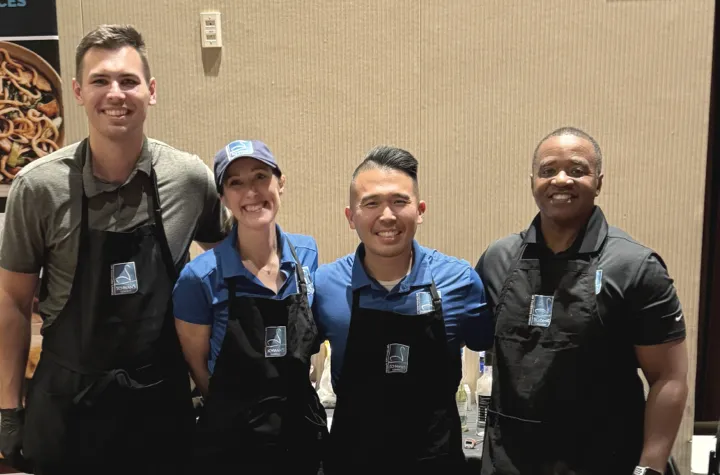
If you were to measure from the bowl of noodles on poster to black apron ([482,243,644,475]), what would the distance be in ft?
7.15

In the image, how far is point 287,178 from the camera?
285cm

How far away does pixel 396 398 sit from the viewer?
1.80 m

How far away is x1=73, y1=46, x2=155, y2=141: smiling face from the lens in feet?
6.14

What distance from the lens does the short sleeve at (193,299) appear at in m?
1.81

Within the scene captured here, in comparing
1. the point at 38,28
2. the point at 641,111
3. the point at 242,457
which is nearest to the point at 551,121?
the point at 641,111

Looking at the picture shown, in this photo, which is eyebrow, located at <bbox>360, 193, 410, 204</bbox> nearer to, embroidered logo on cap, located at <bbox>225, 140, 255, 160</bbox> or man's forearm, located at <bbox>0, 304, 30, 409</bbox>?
embroidered logo on cap, located at <bbox>225, 140, 255, 160</bbox>

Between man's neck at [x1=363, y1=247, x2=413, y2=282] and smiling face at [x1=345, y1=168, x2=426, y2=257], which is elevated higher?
smiling face at [x1=345, y1=168, x2=426, y2=257]

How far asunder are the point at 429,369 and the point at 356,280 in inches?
12.9

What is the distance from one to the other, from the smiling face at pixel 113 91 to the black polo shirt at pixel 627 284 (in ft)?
4.18

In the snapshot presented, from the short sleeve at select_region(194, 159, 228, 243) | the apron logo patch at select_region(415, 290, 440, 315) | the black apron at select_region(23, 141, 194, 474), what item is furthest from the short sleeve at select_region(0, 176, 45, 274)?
the apron logo patch at select_region(415, 290, 440, 315)

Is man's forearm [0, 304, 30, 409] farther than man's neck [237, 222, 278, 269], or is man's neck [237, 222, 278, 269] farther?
man's forearm [0, 304, 30, 409]

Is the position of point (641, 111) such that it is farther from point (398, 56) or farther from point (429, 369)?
point (429, 369)

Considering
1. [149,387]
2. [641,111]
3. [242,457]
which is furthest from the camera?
[641,111]

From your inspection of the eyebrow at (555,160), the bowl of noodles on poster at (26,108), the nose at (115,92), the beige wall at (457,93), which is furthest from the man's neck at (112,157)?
the eyebrow at (555,160)
